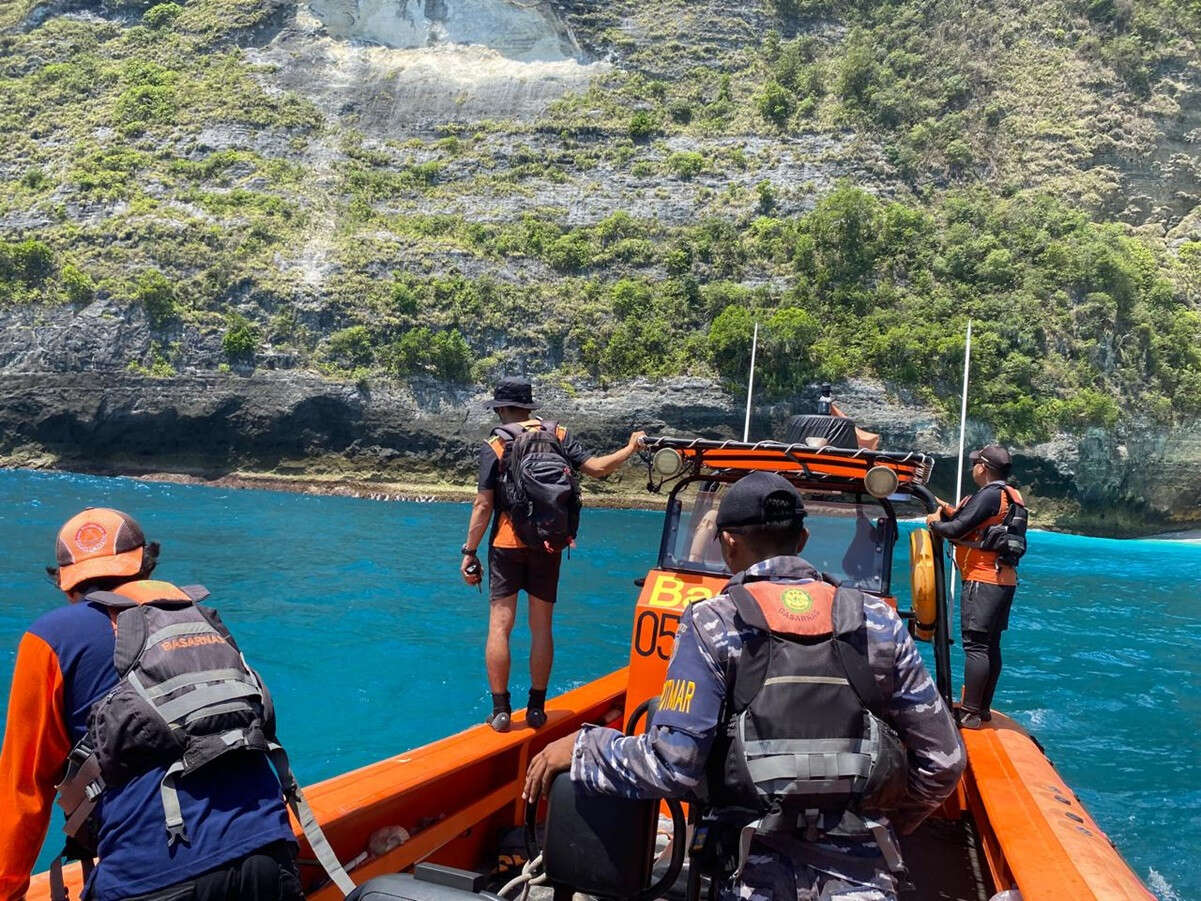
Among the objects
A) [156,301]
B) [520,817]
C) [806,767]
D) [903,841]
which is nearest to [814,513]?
[903,841]

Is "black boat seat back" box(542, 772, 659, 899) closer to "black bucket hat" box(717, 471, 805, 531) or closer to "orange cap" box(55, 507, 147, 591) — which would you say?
"black bucket hat" box(717, 471, 805, 531)

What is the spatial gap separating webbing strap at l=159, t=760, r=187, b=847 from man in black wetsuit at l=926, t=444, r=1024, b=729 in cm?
484

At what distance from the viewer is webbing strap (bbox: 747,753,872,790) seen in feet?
6.63

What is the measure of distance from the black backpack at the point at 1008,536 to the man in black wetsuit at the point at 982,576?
0.02 meters

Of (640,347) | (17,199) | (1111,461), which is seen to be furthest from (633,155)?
(17,199)

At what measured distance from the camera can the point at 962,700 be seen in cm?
598

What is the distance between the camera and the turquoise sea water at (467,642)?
7.58 meters

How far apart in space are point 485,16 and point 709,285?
1120 inches

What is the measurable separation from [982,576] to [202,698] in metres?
5.41

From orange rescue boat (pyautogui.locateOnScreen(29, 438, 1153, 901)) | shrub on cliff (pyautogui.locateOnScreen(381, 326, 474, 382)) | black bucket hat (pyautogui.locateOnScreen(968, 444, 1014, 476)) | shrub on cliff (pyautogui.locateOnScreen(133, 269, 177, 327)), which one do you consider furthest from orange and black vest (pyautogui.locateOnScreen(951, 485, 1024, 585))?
shrub on cliff (pyautogui.locateOnScreen(133, 269, 177, 327))

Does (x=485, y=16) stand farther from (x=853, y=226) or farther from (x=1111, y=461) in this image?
(x=1111, y=461)

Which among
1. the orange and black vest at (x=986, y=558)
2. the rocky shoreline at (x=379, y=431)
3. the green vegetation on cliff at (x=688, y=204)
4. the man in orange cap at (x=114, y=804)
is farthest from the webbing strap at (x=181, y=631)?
the green vegetation on cliff at (x=688, y=204)

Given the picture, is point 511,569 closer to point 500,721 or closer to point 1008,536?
point 500,721

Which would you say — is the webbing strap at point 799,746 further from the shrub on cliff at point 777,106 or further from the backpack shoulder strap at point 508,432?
the shrub on cliff at point 777,106
